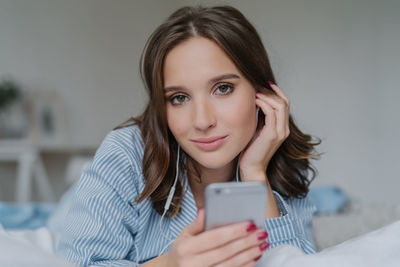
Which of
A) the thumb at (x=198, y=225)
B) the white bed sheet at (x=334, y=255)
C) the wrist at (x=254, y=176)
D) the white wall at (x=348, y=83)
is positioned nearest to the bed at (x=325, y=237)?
the white bed sheet at (x=334, y=255)

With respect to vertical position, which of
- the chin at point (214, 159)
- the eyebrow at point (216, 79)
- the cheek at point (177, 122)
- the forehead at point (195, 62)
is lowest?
the chin at point (214, 159)

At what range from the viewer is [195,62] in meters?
0.81

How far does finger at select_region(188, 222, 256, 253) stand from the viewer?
1.66 feet

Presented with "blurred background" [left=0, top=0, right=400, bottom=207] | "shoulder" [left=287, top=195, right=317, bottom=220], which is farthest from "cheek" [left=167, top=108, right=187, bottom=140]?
"blurred background" [left=0, top=0, right=400, bottom=207]

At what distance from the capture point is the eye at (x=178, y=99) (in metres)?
0.86

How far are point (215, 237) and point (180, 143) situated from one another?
15.5 inches

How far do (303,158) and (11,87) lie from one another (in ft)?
7.36

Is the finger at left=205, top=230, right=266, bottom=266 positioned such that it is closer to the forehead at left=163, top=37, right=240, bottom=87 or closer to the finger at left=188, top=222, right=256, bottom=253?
the finger at left=188, top=222, right=256, bottom=253

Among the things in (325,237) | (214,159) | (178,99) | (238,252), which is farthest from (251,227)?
(325,237)

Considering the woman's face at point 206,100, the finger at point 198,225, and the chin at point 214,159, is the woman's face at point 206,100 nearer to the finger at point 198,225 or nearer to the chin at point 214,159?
Result: the chin at point 214,159

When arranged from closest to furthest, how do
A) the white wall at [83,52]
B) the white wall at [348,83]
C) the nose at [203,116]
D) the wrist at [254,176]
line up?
the nose at [203,116] → the wrist at [254,176] → the white wall at [348,83] → the white wall at [83,52]

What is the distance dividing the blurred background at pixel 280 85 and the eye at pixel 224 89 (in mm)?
1459

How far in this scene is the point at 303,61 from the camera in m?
2.92

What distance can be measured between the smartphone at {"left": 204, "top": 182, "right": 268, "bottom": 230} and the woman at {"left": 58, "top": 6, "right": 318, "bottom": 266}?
0.31m
